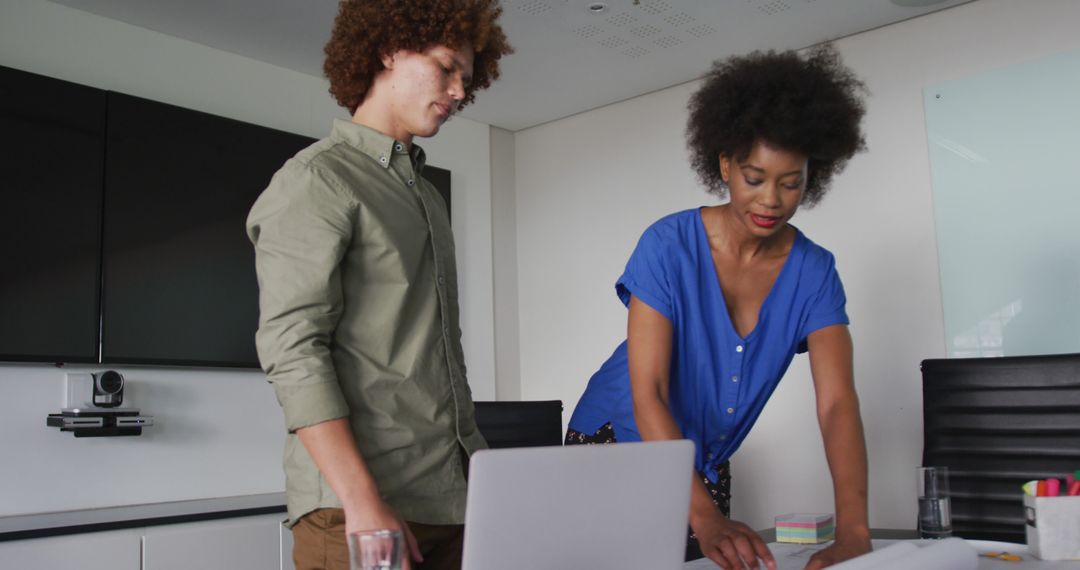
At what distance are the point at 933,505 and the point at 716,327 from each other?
1.62 feet

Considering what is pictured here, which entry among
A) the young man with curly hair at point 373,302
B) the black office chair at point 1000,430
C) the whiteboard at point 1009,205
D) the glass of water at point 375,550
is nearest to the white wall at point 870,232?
the whiteboard at point 1009,205

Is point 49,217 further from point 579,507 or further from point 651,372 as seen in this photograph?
point 579,507

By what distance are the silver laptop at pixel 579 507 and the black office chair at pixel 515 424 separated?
1.73m

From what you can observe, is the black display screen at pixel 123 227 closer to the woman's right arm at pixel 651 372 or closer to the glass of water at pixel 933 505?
the woman's right arm at pixel 651 372

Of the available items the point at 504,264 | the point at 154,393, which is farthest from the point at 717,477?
the point at 504,264

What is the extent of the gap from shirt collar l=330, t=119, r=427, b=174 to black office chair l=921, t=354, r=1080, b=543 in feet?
5.26

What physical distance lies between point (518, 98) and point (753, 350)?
297 centimetres

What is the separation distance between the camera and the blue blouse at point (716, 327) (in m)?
1.88

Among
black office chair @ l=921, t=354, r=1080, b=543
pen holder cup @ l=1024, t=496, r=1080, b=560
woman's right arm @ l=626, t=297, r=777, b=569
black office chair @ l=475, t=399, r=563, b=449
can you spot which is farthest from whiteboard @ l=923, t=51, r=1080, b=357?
woman's right arm @ l=626, t=297, r=777, b=569

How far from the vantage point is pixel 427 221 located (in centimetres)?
135

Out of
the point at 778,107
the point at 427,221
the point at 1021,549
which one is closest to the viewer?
the point at 427,221

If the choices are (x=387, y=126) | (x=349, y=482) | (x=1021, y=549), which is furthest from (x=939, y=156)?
(x=349, y=482)

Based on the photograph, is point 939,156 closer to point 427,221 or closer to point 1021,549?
point 1021,549

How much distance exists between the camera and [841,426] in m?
1.82
